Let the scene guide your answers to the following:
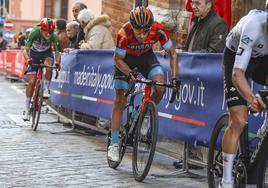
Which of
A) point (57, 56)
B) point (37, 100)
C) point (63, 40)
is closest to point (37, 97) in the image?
point (37, 100)

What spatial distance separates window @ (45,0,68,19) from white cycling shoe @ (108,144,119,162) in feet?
180

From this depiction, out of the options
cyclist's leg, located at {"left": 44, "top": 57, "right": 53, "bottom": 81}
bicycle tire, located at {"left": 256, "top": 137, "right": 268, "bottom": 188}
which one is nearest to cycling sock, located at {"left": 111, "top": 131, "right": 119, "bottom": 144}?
bicycle tire, located at {"left": 256, "top": 137, "right": 268, "bottom": 188}

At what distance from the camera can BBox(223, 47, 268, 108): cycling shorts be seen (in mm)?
5602

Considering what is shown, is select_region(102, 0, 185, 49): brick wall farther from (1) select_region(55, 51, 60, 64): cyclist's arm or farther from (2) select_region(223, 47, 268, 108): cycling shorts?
(2) select_region(223, 47, 268, 108): cycling shorts

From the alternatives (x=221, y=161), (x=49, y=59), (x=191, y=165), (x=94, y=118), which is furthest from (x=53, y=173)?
(x=49, y=59)

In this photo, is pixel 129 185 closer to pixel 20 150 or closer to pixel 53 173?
pixel 53 173

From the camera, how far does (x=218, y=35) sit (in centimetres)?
803

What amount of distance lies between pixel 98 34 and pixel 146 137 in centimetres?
484

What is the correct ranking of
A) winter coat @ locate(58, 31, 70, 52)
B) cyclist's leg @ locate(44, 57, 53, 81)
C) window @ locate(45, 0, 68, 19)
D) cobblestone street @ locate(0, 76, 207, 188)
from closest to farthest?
1. cobblestone street @ locate(0, 76, 207, 188)
2. cyclist's leg @ locate(44, 57, 53, 81)
3. winter coat @ locate(58, 31, 70, 52)
4. window @ locate(45, 0, 68, 19)

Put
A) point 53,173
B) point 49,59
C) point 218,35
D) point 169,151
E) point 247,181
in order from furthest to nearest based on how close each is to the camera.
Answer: point 49,59 < point 169,151 < point 218,35 < point 53,173 < point 247,181

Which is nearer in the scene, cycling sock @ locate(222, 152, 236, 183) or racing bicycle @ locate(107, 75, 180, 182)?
cycling sock @ locate(222, 152, 236, 183)

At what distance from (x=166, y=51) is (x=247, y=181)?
8.40 feet

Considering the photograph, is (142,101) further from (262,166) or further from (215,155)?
(262,166)

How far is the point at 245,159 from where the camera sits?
5652 mm
